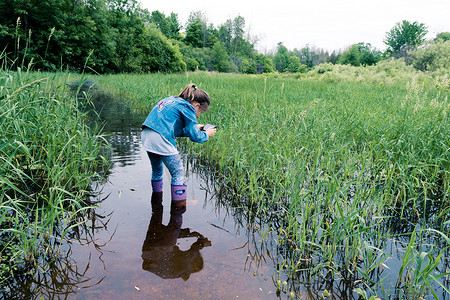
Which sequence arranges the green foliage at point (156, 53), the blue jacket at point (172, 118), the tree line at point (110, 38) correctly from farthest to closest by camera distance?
the green foliage at point (156, 53), the tree line at point (110, 38), the blue jacket at point (172, 118)

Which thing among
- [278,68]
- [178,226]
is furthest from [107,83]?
[278,68]

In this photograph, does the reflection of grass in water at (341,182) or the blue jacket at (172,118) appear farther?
the blue jacket at (172,118)

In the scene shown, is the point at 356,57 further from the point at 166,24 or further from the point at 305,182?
the point at 305,182

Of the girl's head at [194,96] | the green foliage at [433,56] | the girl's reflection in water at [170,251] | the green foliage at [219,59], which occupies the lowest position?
the girl's reflection in water at [170,251]

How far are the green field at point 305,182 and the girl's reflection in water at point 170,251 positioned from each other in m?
0.62

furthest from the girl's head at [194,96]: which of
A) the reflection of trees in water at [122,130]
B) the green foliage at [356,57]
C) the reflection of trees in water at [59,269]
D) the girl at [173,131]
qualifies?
the green foliage at [356,57]

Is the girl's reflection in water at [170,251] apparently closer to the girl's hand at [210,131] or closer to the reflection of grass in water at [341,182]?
the reflection of grass in water at [341,182]

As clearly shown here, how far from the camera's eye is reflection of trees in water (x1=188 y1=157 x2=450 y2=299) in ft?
6.62

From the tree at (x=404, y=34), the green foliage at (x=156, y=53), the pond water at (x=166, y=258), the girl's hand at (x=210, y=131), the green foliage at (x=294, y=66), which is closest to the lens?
the pond water at (x=166, y=258)

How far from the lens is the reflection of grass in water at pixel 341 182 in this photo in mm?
2158

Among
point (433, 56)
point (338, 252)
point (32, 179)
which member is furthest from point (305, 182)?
point (433, 56)

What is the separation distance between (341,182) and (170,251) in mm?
1894

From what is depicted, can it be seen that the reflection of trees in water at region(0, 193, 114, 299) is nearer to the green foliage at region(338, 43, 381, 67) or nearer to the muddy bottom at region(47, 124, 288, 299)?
the muddy bottom at region(47, 124, 288, 299)

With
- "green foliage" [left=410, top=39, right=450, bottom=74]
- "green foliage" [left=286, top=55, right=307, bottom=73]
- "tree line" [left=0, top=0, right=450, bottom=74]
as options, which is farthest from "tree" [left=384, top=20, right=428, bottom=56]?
"green foliage" [left=410, top=39, right=450, bottom=74]
